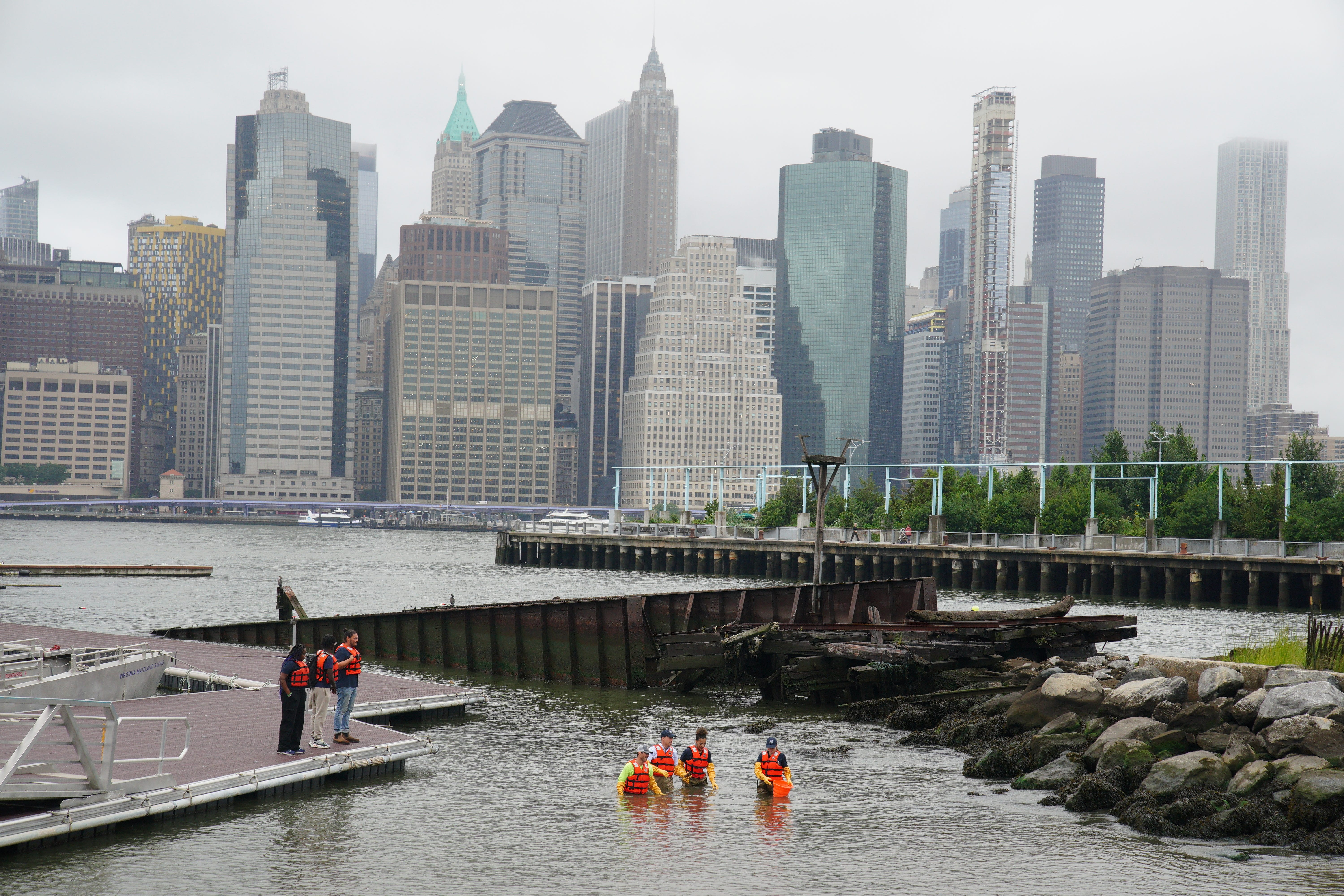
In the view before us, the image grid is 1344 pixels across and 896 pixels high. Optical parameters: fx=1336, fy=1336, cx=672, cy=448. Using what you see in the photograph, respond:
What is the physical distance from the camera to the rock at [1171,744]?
23.9m

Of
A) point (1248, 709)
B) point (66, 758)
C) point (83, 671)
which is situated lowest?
point (66, 758)

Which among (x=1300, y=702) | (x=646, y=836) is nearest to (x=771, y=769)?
(x=646, y=836)

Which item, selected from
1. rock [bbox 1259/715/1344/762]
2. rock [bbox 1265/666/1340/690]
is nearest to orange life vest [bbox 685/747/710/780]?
rock [bbox 1259/715/1344/762]

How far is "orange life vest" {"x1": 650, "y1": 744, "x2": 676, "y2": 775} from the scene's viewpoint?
80.3ft

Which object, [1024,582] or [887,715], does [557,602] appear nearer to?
[887,715]

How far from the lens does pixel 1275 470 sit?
4013 inches

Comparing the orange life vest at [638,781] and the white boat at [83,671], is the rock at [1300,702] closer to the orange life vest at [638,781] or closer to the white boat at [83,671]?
the orange life vest at [638,781]

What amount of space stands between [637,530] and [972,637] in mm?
104144

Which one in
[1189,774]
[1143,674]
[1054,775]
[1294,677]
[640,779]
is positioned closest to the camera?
[1189,774]

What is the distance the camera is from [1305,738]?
2220 centimetres

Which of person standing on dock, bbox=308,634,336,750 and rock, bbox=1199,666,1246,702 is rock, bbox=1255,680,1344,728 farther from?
person standing on dock, bbox=308,634,336,750

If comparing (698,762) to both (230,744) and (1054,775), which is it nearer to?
(1054,775)

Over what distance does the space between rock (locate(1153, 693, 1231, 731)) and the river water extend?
123 inches

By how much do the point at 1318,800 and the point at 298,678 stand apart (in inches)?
654
